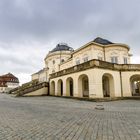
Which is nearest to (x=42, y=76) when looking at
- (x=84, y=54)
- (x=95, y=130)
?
(x=84, y=54)

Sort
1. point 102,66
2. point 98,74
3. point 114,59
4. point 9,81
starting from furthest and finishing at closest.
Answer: point 9,81 < point 114,59 < point 102,66 < point 98,74

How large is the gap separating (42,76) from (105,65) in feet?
117

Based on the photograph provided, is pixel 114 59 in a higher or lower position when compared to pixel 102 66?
higher

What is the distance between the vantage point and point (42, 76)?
170 ft

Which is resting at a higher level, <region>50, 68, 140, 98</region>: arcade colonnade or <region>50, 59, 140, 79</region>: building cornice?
<region>50, 59, 140, 79</region>: building cornice

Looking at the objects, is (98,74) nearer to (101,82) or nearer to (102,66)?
(101,82)

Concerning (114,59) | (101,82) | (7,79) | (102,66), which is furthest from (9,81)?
(101,82)

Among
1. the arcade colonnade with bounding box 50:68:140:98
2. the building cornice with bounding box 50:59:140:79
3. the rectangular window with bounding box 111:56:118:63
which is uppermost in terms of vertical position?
the rectangular window with bounding box 111:56:118:63

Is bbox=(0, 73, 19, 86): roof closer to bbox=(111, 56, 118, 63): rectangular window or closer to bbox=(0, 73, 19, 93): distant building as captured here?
bbox=(0, 73, 19, 93): distant building

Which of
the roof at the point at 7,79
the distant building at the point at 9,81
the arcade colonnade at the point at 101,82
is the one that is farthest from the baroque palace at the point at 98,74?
the roof at the point at 7,79

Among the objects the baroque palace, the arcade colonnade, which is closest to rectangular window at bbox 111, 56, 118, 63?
the baroque palace

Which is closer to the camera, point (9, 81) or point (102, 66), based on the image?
point (102, 66)

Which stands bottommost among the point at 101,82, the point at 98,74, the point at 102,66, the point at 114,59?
the point at 101,82

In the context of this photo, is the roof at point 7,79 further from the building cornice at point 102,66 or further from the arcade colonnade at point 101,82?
the building cornice at point 102,66
